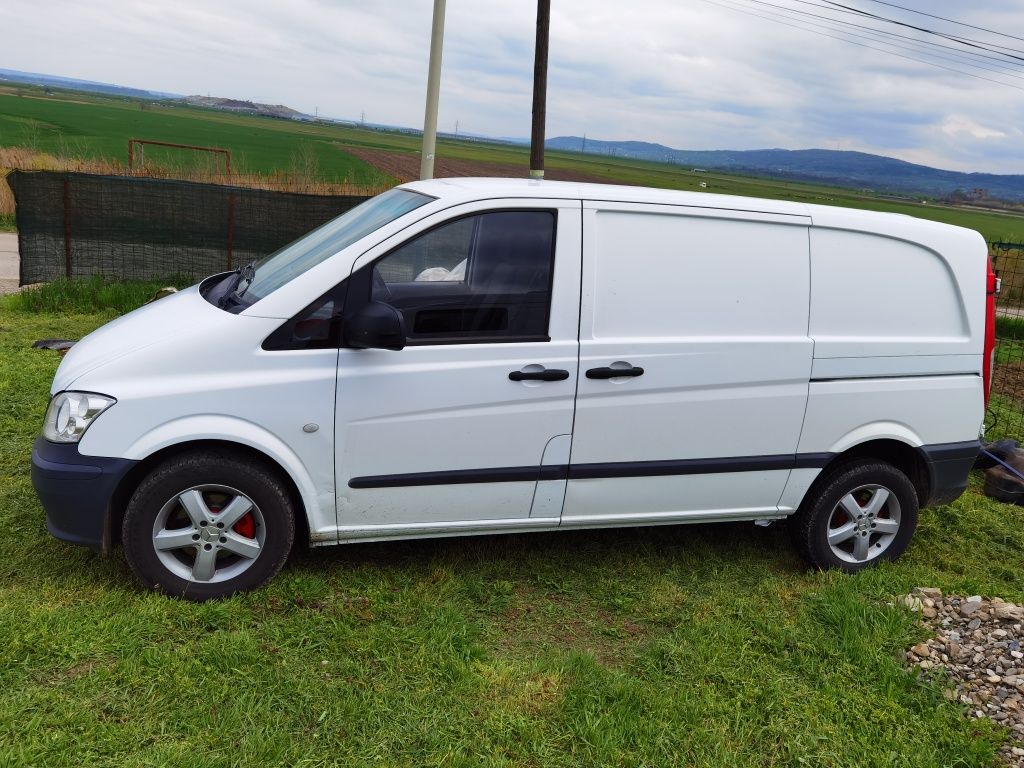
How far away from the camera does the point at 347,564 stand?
427cm

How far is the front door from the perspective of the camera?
371 cm

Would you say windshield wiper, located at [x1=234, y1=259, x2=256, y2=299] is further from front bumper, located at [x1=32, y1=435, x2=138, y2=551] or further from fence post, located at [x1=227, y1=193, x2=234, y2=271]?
fence post, located at [x1=227, y1=193, x2=234, y2=271]

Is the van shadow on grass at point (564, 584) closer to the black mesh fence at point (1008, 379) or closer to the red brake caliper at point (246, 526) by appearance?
the red brake caliper at point (246, 526)

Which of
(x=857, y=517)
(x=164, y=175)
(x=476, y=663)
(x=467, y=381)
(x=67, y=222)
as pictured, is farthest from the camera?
(x=164, y=175)

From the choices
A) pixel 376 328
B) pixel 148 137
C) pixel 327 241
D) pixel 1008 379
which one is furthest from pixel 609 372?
pixel 148 137

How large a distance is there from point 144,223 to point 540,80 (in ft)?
23.0

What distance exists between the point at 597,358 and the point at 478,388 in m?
0.56

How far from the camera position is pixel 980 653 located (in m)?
3.61

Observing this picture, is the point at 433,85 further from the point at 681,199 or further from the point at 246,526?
the point at 246,526

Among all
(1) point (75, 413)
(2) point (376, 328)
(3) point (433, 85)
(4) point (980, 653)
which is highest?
(3) point (433, 85)

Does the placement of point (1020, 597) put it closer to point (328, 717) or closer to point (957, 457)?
point (957, 457)

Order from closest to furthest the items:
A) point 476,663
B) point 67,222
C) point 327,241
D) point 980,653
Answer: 1. point 476,663
2. point 980,653
3. point 327,241
4. point 67,222

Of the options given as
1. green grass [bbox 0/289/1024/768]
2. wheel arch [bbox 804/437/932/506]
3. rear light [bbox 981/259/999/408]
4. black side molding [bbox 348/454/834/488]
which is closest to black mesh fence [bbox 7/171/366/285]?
green grass [bbox 0/289/1024/768]

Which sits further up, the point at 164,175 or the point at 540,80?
the point at 540,80
